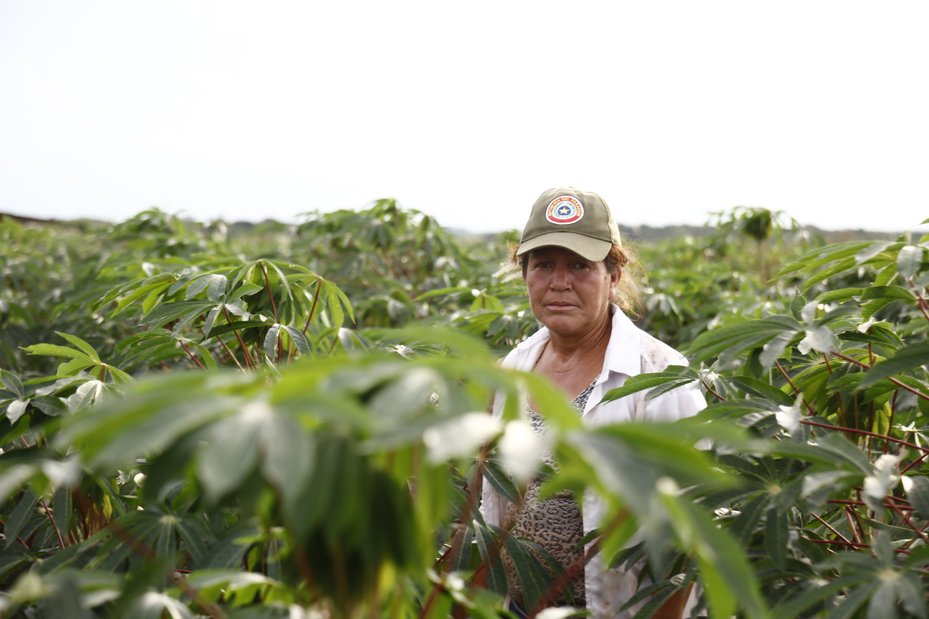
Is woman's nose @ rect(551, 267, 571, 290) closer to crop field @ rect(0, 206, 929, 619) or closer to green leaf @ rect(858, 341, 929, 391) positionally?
crop field @ rect(0, 206, 929, 619)

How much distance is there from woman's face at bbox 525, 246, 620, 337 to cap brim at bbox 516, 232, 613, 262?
51 mm

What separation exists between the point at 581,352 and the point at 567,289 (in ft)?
0.63

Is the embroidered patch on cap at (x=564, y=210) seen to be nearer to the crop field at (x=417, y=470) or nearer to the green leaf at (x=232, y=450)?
the crop field at (x=417, y=470)

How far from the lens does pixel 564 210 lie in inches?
74.8

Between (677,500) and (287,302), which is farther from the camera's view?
(287,302)

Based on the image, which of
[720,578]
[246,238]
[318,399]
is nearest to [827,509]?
[720,578]

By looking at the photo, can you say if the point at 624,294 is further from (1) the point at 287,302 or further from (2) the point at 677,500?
(2) the point at 677,500

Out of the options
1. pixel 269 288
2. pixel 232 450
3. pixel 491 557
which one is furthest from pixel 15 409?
pixel 232 450

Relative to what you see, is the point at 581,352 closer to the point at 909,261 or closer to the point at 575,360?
the point at 575,360

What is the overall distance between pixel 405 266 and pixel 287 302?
3221 millimetres

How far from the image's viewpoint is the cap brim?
1.86m

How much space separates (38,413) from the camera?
1449mm

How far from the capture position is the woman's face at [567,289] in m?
1.94

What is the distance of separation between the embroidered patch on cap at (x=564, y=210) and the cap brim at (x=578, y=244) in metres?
0.03
